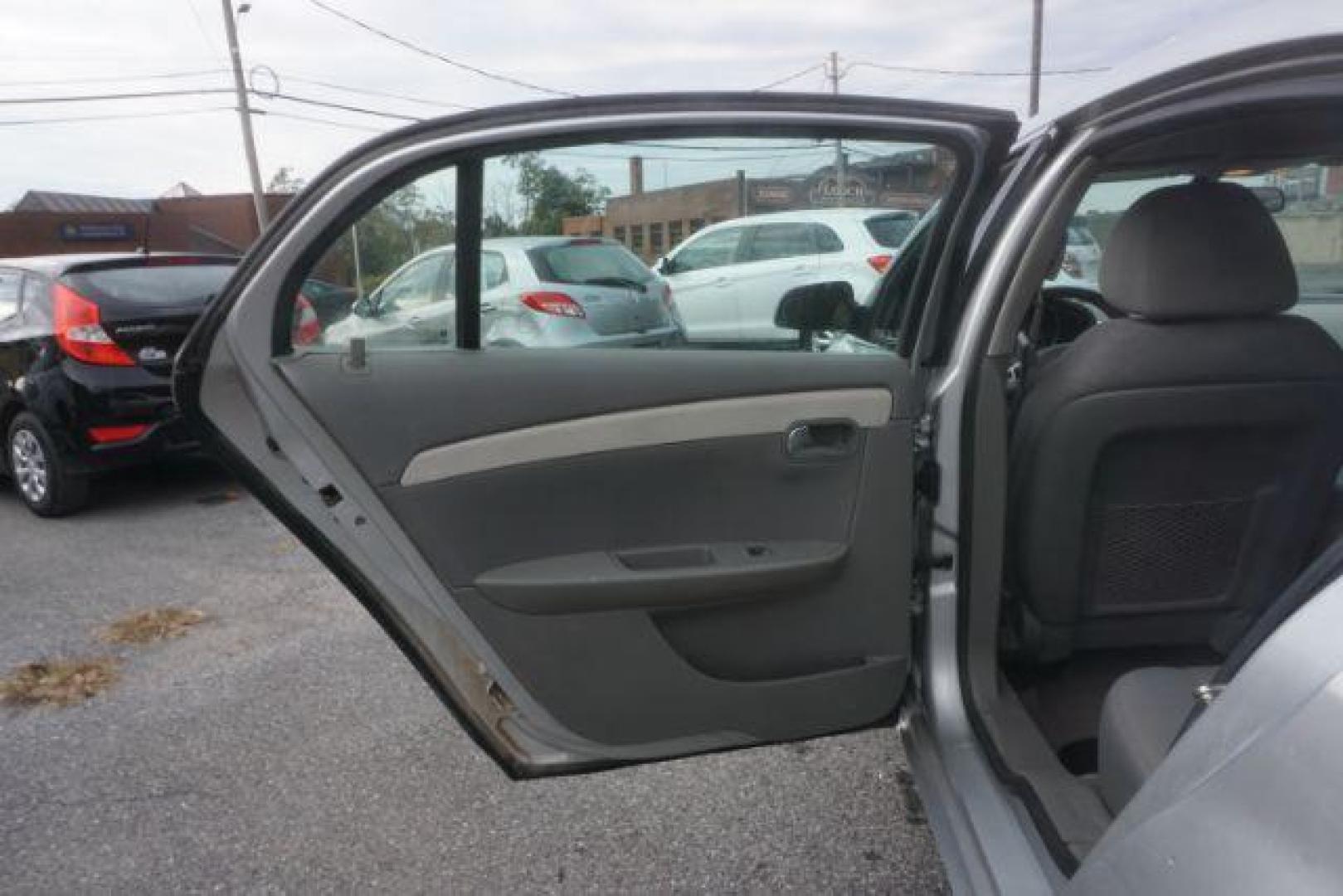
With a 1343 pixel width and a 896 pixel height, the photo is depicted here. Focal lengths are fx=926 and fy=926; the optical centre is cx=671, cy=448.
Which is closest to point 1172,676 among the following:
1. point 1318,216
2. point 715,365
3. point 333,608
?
point 715,365

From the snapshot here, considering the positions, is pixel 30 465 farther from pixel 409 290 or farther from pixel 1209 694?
pixel 1209 694

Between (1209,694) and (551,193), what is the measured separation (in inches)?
55.6

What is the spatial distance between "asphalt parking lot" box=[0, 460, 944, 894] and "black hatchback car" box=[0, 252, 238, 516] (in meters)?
1.83

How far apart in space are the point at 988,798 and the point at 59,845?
2345 mm

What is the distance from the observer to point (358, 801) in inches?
102

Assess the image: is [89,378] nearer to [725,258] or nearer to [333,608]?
[333,608]

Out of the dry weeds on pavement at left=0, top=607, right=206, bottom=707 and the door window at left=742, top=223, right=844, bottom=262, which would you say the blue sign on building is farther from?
the door window at left=742, top=223, right=844, bottom=262

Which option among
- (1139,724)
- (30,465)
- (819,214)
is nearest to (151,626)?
(30,465)

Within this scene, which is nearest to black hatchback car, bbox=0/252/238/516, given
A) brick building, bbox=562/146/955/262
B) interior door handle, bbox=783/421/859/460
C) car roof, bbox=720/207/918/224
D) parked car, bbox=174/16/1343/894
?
parked car, bbox=174/16/1343/894

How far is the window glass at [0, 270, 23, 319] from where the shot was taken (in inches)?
218

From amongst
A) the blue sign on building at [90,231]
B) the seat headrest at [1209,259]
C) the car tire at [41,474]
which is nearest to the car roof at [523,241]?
the seat headrest at [1209,259]

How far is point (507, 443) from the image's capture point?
1.82m

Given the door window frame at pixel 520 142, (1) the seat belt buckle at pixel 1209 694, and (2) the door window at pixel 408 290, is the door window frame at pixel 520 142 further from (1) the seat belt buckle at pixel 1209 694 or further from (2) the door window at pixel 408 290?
(1) the seat belt buckle at pixel 1209 694

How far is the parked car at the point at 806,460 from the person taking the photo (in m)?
1.79
